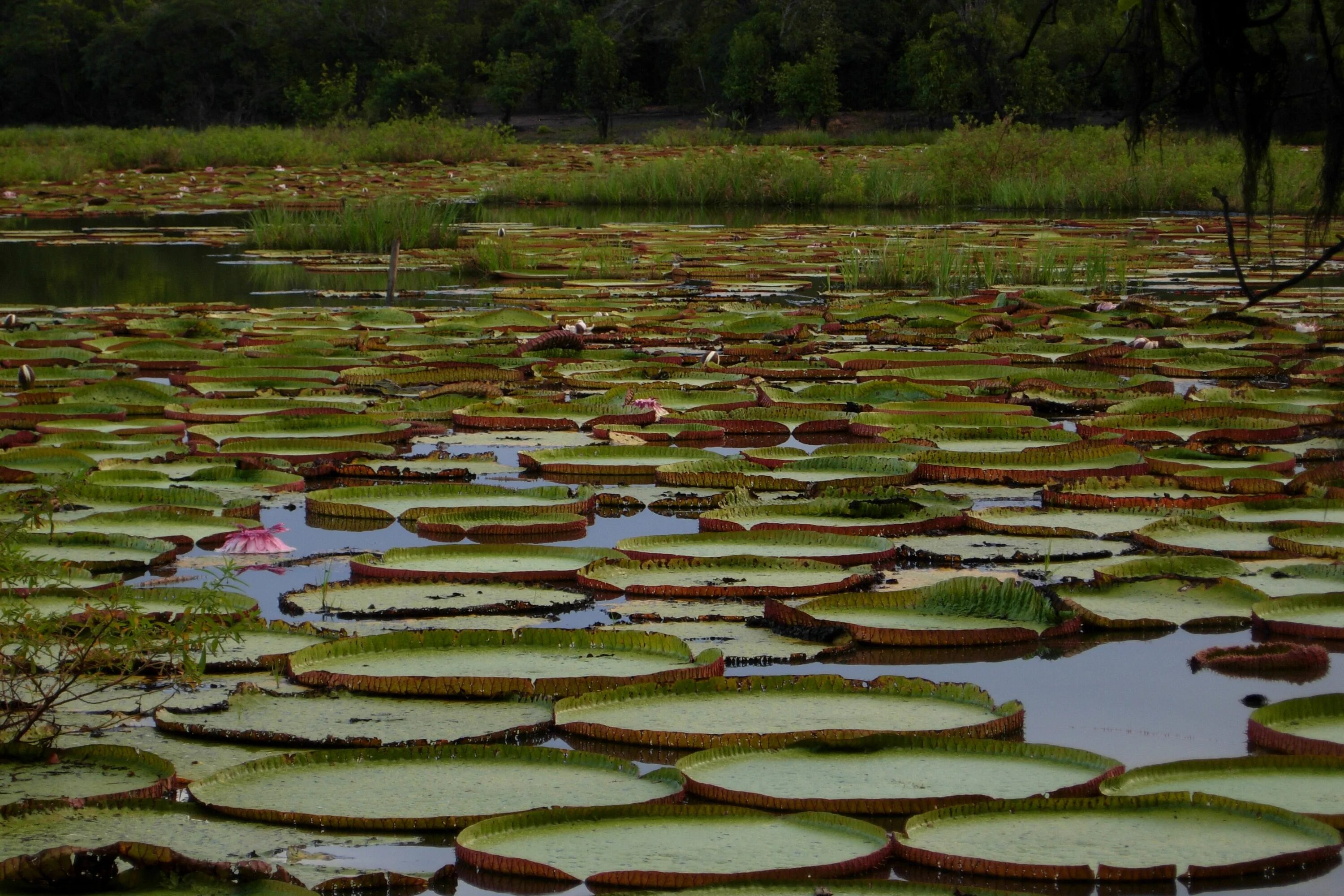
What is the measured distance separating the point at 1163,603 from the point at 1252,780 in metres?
0.92

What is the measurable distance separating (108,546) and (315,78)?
4541 centimetres

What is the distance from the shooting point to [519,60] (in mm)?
40719

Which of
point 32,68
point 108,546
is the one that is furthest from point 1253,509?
point 32,68

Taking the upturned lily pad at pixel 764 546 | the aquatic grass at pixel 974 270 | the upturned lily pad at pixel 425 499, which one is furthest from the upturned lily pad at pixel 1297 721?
the aquatic grass at pixel 974 270

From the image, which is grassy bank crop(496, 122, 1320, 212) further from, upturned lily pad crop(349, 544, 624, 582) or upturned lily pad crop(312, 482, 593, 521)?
upturned lily pad crop(349, 544, 624, 582)

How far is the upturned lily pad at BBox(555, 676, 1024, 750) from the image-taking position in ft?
7.63

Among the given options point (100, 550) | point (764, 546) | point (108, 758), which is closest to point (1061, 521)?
point (764, 546)

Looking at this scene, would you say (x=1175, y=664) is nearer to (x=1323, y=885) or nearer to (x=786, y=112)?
(x=1323, y=885)

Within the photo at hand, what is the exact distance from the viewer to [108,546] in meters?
3.34

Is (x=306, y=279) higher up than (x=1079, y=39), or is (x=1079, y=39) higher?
(x=1079, y=39)

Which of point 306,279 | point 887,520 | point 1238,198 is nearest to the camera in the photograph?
point 887,520

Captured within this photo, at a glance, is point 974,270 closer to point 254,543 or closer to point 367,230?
point 367,230

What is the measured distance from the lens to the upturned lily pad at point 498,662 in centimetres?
250

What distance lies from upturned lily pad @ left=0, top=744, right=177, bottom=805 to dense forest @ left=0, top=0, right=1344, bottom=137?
2188 centimetres
